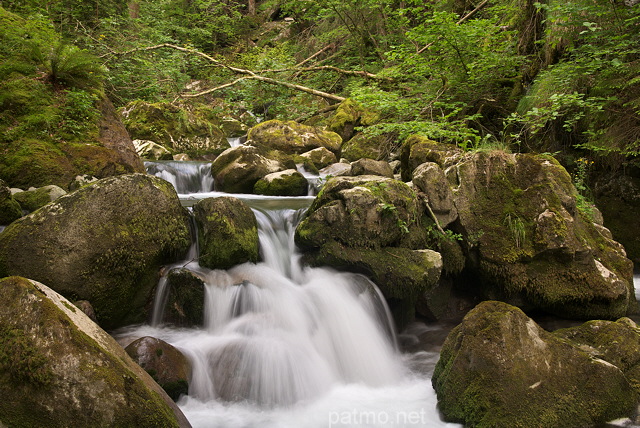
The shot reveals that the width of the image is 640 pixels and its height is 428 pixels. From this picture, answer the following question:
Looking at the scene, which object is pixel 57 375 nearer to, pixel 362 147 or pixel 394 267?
pixel 394 267

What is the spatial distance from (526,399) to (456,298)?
2674mm

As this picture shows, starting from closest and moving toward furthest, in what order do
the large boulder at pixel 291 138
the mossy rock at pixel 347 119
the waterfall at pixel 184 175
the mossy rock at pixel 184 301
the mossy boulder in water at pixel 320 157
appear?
the mossy rock at pixel 184 301 → the waterfall at pixel 184 175 → the mossy boulder in water at pixel 320 157 → the large boulder at pixel 291 138 → the mossy rock at pixel 347 119

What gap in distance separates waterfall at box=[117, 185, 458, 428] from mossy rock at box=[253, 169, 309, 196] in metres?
2.96

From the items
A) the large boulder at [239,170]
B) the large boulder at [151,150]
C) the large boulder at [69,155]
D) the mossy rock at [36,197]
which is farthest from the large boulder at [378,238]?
the large boulder at [151,150]

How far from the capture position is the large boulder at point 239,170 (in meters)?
8.73

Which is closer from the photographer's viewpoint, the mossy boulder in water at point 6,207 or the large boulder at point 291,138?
the mossy boulder in water at point 6,207

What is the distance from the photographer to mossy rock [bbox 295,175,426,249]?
4.97 meters

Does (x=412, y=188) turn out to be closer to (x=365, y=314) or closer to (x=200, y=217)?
(x=365, y=314)

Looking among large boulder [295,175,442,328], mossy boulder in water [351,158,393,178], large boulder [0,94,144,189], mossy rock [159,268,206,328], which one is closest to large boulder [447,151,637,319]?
large boulder [295,175,442,328]

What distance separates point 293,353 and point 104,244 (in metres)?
2.17

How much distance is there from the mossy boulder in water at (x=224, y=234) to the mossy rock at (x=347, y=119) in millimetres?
8699

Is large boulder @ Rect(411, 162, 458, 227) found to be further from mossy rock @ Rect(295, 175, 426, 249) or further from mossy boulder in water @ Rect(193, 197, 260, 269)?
mossy boulder in water @ Rect(193, 197, 260, 269)

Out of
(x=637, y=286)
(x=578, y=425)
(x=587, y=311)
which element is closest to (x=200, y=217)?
(x=578, y=425)

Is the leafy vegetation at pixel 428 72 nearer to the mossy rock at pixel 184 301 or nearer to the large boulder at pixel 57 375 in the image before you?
the mossy rock at pixel 184 301
